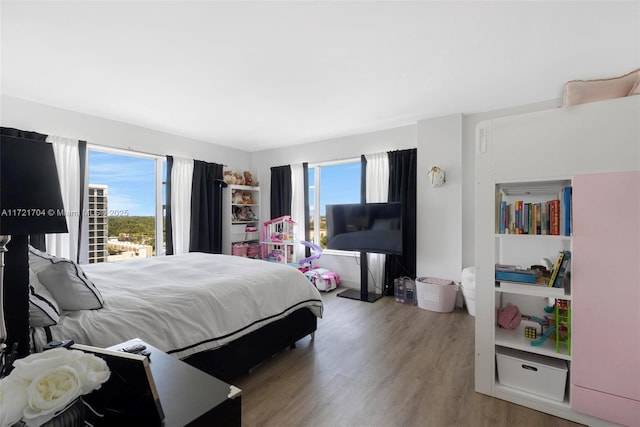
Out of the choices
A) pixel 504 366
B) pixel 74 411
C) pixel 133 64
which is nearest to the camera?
pixel 74 411

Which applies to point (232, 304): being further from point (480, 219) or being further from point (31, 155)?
point (480, 219)

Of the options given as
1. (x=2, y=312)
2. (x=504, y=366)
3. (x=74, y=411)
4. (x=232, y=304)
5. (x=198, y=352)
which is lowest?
(x=504, y=366)

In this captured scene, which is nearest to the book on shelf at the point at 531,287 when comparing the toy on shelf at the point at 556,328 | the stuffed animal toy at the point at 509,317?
the toy on shelf at the point at 556,328

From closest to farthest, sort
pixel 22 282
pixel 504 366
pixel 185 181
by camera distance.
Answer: pixel 22 282 < pixel 504 366 < pixel 185 181

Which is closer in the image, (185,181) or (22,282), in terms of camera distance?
(22,282)

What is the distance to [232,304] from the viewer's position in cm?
201

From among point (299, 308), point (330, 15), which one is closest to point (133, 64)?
point (330, 15)

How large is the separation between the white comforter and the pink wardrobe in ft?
6.17

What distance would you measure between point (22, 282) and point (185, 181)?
3985 mm

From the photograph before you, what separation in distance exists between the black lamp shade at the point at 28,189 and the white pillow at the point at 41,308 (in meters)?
0.76

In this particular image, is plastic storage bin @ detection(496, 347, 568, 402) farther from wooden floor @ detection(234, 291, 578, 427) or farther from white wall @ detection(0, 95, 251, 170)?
white wall @ detection(0, 95, 251, 170)

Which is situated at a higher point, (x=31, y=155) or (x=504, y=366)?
(x=31, y=155)

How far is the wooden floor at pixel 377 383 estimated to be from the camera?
1.73 meters

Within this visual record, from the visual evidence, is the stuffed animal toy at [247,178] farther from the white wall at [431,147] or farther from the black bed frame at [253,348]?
the black bed frame at [253,348]
